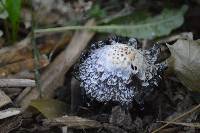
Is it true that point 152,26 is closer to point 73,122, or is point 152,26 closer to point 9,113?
point 73,122

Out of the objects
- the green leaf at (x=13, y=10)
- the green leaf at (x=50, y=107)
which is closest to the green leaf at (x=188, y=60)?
the green leaf at (x=50, y=107)

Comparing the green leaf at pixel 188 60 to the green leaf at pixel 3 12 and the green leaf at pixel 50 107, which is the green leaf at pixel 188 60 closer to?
the green leaf at pixel 50 107

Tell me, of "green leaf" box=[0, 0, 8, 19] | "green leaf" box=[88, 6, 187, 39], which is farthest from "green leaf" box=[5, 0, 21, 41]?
"green leaf" box=[88, 6, 187, 39]

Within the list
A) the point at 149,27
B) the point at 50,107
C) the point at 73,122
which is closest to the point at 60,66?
the point at 50,107

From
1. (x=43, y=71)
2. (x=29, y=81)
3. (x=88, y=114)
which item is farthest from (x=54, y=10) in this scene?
(x=88, y=114)

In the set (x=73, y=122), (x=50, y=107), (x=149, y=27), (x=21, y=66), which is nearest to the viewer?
(x=73, y=122)

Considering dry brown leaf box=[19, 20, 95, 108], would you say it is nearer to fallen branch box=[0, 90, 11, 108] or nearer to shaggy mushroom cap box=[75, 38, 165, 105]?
fallen branch box=[0, 90, 11, 108]
